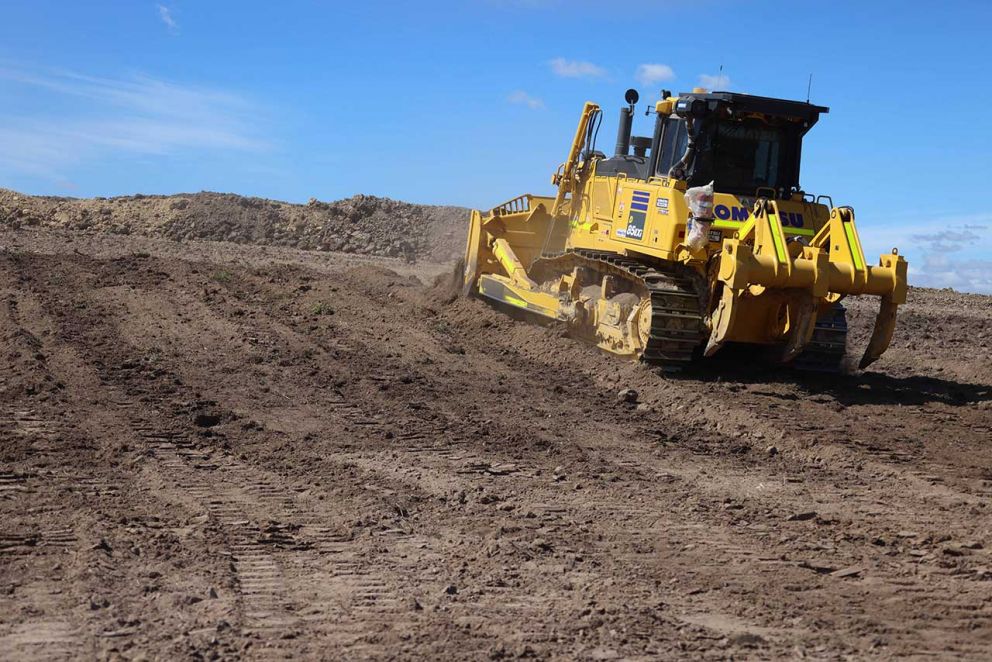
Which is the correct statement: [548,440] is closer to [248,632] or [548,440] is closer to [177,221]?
[248,632]

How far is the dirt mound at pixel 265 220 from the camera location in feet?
96.3

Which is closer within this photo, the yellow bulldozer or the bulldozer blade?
the yellow bulldozer

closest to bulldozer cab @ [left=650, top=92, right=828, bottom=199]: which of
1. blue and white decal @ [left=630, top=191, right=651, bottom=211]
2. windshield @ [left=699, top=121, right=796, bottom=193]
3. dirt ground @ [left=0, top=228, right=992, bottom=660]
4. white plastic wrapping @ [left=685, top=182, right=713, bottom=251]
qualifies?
windshield @ [left=699, top=121, right=796, bottom=193]

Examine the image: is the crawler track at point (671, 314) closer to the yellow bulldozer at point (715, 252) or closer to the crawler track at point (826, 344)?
the yellow bulldozer at point (715, 252)

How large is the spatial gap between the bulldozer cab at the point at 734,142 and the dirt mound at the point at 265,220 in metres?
16.4

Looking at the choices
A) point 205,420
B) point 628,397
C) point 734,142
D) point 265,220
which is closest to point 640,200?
point 734,142

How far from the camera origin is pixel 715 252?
439 inches

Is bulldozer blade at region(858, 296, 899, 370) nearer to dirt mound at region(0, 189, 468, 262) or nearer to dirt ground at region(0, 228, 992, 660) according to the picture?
dirt ground at region(0, 228, 992, 660)

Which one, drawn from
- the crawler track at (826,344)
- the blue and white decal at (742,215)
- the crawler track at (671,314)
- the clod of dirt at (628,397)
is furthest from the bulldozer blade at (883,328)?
the clod of dirt at (628,397)

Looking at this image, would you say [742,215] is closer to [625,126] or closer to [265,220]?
[625,126]

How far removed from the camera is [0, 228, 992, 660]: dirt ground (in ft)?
16.0

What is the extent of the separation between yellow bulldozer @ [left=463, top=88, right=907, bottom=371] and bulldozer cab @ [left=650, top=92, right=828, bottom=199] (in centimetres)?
1

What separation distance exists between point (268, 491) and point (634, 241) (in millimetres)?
6388

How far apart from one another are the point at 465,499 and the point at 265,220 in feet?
83.9
